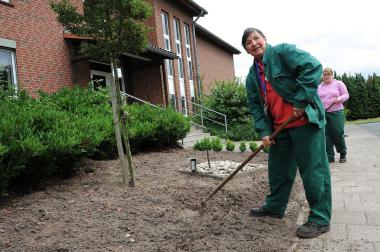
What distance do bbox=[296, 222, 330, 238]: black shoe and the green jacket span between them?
883 millimetres

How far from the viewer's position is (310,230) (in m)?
3.49

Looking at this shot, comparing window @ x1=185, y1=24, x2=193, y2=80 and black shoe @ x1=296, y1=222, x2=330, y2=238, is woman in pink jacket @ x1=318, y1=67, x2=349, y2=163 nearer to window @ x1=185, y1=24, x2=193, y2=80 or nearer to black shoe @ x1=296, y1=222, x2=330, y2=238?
black shoe @ x1=296, y1=222, x2=330, y2=238

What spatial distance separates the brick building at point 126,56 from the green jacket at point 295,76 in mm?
4671

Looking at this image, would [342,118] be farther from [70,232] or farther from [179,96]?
[179,96]

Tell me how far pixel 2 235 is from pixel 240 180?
11.2 ft

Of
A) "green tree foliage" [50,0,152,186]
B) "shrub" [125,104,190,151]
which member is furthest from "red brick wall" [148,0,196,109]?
"green tree foliage" [50,0,152,186]

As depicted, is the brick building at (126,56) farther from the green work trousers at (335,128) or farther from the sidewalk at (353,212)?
the sidewalk at (353,212)

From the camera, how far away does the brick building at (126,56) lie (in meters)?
10.5

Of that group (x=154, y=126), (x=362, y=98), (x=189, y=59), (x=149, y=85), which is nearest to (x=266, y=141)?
(x=154, y=126)

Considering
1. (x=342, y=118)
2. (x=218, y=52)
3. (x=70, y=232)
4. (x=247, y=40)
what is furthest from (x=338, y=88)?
(x=218, y=52)

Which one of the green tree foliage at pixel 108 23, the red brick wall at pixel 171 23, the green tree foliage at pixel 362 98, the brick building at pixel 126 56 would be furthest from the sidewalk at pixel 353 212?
the green tree foliage at pixel 362 98

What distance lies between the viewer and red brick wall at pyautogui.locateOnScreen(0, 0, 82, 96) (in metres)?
10.4

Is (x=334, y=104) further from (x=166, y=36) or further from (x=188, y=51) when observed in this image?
(x=188, y=51)

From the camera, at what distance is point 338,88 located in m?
7.36
